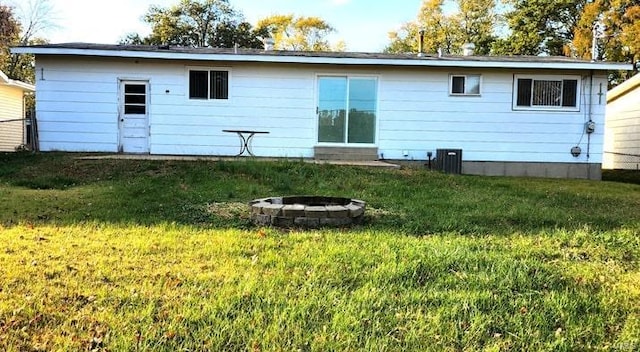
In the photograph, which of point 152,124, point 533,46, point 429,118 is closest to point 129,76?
point 152,124

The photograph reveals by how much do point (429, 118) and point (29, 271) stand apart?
995cm

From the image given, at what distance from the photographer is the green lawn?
2.54 meters

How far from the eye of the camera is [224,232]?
4633 mm

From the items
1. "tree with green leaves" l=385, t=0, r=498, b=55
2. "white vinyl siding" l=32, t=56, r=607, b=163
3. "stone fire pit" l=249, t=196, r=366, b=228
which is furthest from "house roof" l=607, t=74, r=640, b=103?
"stone fire pit" l=249, t=196, r=366, b=228

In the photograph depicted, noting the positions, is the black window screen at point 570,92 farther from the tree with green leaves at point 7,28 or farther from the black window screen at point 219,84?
the tree with green leaves at point 7,28

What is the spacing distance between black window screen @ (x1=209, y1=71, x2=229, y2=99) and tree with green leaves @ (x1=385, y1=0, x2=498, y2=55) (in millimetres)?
22104

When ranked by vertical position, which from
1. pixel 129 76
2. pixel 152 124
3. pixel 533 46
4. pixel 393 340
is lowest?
pixel 393 340

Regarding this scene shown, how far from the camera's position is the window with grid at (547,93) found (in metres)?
11.9

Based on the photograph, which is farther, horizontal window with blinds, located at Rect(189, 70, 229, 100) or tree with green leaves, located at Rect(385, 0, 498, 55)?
tree with green leaves, located at Rect(385, 0, 498, 55)

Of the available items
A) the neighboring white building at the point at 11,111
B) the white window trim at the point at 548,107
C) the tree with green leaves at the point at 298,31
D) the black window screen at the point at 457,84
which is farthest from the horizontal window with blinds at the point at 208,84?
the tree with green leaves at the point at 298,31

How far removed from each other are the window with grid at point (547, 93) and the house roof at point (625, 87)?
5181mm

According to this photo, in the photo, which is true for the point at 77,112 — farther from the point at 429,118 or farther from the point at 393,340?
the point at 393,340

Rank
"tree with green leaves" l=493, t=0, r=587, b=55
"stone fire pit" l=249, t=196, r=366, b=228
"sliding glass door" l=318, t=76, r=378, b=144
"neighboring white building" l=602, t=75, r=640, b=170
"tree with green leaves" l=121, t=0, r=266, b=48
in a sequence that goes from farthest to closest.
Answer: "tree with green leaves" l=121, t=0, r=266, b=48 < "tree with green leaves" l=493, t=0, r=587, b=55 < "neighboring white building" l=602, t=75, r=640, b=170 < "sliding glass door" l=318, t=76, r=378, b=144 < "stone fire pit" l=249, t=196, r=366, b=228

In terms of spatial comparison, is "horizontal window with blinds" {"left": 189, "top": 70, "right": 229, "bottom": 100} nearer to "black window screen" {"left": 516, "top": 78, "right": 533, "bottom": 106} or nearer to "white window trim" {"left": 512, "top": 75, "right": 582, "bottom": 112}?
"white window trim" {"left": 512, "top": 75, "right": 582, "bottom": 112}
